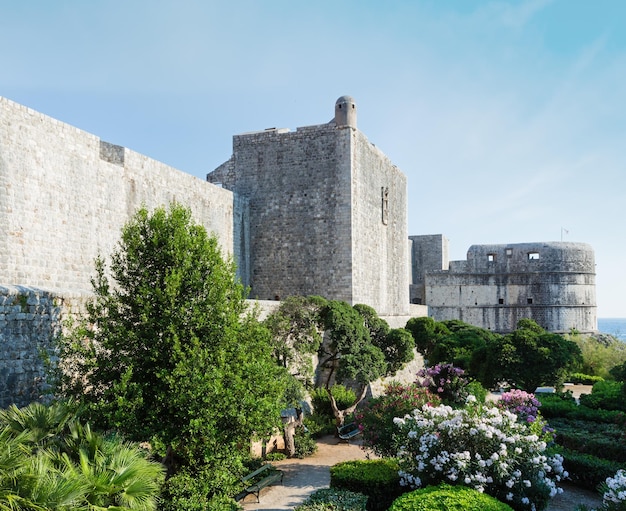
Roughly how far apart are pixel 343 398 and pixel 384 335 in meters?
2.55

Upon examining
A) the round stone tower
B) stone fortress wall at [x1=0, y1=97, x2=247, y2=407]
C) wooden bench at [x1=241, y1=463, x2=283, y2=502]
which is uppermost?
the round stone tower

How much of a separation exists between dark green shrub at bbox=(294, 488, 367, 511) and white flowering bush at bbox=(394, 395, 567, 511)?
0.90 m

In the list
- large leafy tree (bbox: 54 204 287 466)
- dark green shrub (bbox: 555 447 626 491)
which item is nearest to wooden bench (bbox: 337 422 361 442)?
dark green shrub (bbox: 555 447 626 491)

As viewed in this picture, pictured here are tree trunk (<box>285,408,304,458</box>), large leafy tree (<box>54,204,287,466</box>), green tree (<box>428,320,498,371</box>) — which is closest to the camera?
large leafy tree (<box>54,204,287,466</box>)

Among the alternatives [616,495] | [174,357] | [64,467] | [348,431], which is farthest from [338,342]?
[64,467]

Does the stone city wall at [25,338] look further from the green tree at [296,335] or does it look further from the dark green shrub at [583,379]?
the dark green shrub at [583,379]

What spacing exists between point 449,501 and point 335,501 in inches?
89.8

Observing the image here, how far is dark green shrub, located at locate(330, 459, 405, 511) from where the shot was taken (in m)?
9.36

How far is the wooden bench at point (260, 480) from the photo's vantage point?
9827 mm

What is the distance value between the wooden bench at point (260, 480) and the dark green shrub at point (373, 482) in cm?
127

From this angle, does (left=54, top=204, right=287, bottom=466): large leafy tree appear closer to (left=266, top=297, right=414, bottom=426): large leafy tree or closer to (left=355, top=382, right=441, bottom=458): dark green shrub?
(left=355, top=382, right=441, bottom=458): dark green shrub

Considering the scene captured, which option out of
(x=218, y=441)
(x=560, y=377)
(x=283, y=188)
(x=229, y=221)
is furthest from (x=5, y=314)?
(x=560, y=377)

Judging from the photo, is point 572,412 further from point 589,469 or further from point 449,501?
point 449,501

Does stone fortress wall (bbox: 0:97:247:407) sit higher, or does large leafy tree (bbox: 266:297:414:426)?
stone fortress wall (bbox: 0:97:247:407)
